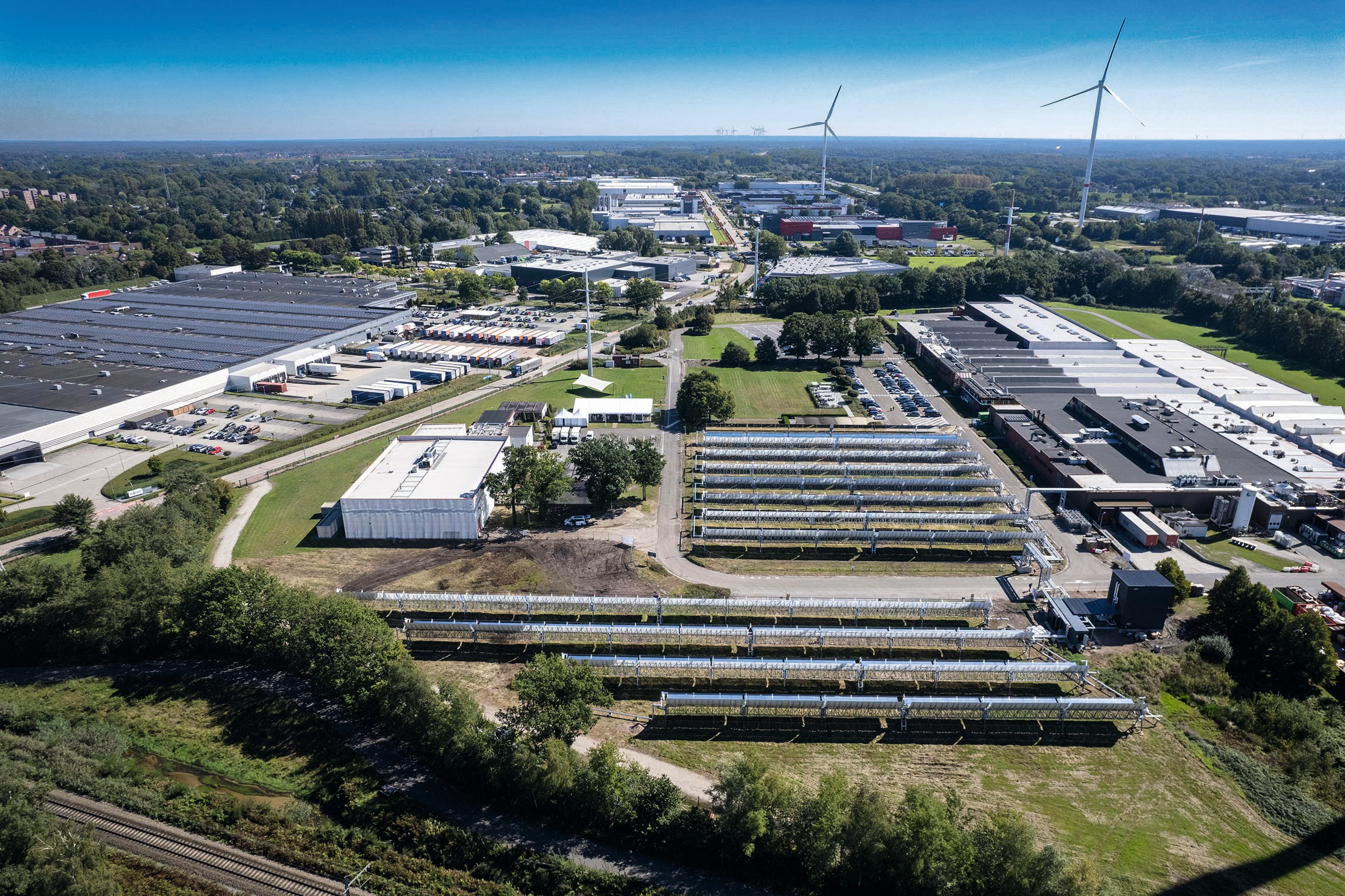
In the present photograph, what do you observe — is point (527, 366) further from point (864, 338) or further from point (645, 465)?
point (864, 338)

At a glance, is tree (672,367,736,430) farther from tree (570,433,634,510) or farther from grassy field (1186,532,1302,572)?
grassy field (1186,532,1302,572)

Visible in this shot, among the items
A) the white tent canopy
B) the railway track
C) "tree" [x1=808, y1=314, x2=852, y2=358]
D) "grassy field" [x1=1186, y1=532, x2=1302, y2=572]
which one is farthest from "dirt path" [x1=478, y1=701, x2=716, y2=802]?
"tree" [x1=808, y1=314, x2=852, y2=358]

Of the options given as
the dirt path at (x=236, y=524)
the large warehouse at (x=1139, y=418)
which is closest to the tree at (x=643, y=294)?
the large warehouse at (x=1139, y=418)

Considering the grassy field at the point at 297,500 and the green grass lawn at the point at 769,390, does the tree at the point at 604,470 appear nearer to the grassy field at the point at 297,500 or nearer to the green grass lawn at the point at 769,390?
the grassy field at the point at 297,500

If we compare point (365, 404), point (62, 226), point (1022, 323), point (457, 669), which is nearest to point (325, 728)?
point (457, 669)

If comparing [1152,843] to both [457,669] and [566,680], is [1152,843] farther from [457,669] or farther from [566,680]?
[457,669]

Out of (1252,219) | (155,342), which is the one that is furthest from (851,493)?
(1252,219)
